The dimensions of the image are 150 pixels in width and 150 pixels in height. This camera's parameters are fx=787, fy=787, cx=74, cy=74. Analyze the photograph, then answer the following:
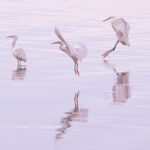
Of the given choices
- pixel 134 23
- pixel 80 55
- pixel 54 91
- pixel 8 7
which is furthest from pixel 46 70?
pixel 8 7

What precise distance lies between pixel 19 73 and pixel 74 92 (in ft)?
8.58

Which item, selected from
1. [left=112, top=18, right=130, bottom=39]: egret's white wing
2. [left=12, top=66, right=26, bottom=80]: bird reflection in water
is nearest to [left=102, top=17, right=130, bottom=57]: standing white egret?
[left=112, top=18, right=130, bottom=39]: egret's white wing

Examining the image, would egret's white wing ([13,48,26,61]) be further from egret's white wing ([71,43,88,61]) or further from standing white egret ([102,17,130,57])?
standing white egret ([102,17,130,57])

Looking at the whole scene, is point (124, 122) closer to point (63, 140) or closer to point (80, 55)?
point (63, 140)

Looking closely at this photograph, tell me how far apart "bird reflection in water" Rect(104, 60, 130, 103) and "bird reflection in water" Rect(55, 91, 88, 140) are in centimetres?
84

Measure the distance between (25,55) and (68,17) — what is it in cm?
999

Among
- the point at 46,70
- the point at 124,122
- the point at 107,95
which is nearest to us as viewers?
the point at 124,122

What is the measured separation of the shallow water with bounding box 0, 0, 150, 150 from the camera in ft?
33.4

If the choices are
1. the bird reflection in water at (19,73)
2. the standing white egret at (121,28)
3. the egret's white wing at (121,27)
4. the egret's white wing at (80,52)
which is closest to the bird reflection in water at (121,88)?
the egret's white wing at (80,52)

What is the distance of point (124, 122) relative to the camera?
11227 millimetres

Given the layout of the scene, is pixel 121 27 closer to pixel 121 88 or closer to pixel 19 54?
pixel 19 54

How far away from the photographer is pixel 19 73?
52.9ft

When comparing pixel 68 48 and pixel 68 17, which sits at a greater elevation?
pixel 68 17

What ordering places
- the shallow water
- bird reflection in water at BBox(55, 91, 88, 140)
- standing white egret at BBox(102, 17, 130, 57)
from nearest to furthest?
the shallow water → bird reflection in water at BBox(55, 91, 88, 140) → standing white egret at BBox(102, 17, 130, 57)
